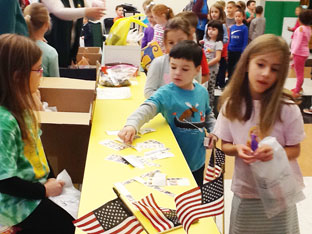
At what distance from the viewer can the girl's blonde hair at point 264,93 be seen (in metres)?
1.82

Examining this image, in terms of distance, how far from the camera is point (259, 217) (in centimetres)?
189

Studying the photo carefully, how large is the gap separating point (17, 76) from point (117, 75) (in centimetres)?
226

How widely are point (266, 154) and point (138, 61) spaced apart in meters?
3.16

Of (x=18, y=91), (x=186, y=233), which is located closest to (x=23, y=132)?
(x=18, y=91)

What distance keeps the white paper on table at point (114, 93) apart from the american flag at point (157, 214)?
1.91 metres

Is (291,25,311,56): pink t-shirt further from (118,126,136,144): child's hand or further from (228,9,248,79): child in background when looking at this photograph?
(118,126,136,144): child's hand

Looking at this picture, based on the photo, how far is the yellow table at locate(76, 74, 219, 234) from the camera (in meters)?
1.69

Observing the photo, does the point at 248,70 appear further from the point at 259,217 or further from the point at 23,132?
the point at 23,132

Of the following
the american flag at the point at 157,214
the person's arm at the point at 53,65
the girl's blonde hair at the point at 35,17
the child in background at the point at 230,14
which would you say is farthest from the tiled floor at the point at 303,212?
the child in background at the point at 230,14

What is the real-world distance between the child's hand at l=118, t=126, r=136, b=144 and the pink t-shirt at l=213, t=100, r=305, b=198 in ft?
1.90

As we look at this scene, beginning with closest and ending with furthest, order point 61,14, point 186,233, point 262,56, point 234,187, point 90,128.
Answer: point 186,233
point 262,56
point 234,187
point 90,128
point 61,14

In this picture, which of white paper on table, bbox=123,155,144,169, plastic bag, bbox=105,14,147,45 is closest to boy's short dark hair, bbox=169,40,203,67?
white paper on table, bbox=123,155,144,169

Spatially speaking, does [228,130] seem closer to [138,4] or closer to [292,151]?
[292,151]

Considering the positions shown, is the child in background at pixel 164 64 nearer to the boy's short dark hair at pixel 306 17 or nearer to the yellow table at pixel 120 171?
the yellow table at pixel 120 171
